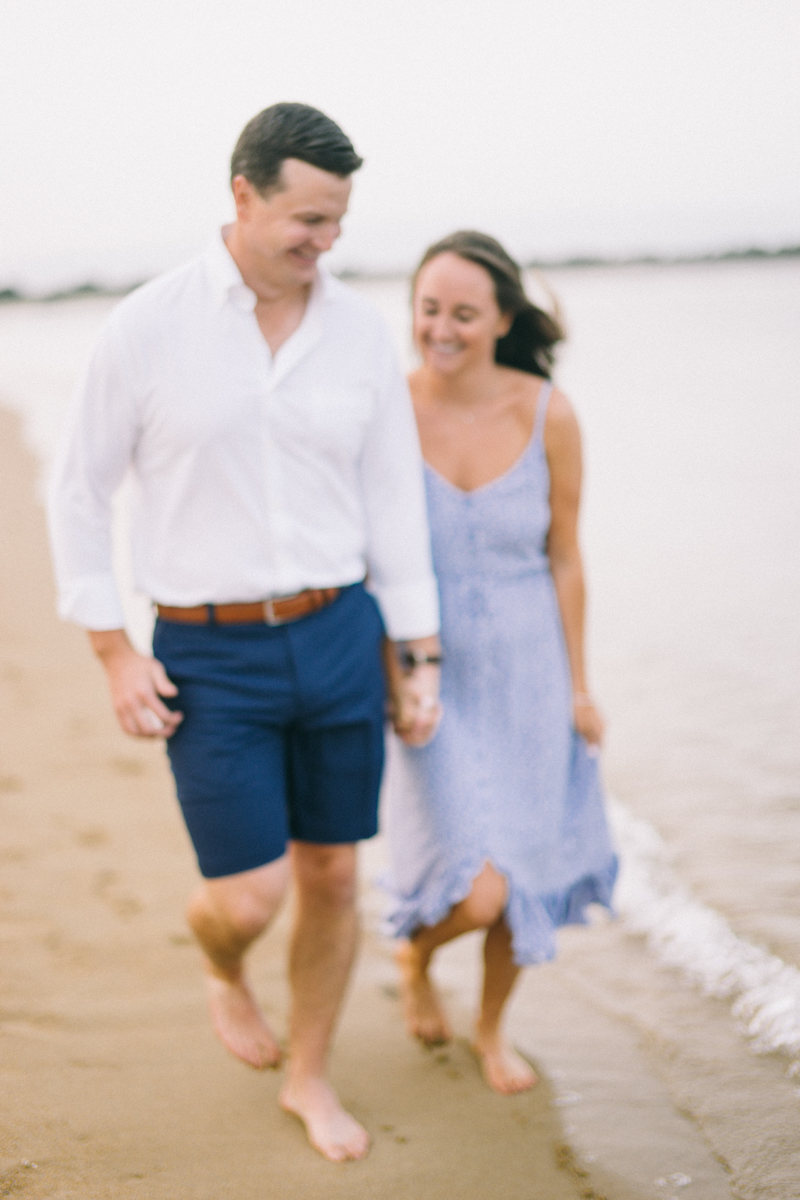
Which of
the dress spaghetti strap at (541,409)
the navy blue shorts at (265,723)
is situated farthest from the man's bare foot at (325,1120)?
the dress spaghetti strap at (541,409)

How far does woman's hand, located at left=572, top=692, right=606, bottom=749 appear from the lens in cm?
294

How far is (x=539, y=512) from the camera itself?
285 cm

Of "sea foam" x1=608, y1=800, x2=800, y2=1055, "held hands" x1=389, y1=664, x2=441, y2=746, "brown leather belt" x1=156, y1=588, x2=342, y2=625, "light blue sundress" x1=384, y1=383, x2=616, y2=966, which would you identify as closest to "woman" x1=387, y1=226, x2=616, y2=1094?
"light blue sundress" x1=384, y1=383, x2=616, y2=966

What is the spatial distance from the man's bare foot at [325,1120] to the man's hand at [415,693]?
0.81 metres

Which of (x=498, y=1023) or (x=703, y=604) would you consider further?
(x=703, y=604)

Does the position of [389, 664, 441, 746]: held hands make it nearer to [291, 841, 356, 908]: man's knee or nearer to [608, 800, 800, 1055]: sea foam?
[291, 841, 356, 908]: man's knee

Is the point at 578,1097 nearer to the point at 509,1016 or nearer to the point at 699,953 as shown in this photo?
the point at 509,1016

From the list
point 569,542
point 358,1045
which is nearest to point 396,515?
point 569,542

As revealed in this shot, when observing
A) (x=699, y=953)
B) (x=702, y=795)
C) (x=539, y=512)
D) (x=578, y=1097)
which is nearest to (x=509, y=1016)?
(x=578, y=1097)

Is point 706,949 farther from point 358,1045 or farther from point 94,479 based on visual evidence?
point 94,479

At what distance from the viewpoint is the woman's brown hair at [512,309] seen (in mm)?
2863

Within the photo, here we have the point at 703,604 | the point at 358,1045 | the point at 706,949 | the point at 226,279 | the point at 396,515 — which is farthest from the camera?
the point at 703,604

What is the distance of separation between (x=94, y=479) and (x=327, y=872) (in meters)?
0.96

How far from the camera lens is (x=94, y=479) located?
7.48 ft
